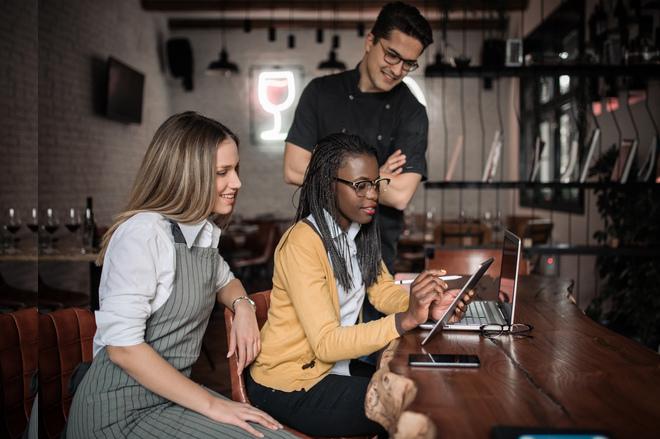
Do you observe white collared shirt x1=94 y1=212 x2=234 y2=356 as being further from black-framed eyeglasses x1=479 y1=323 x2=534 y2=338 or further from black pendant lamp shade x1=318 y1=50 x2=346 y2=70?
black pendant lamp shade x1=318 y1=50 x2=346 y2=70

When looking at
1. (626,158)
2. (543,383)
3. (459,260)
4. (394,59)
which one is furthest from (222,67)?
(543,383)

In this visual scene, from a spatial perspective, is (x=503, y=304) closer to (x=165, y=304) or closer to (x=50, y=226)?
(x=165, y=304)

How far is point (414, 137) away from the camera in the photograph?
2518 millimetres

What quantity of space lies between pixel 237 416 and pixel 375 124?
1.36 metres

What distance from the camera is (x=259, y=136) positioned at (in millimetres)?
9852

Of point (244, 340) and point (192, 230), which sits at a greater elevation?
point (192, 230)

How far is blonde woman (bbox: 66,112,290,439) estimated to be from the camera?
1.45 meters

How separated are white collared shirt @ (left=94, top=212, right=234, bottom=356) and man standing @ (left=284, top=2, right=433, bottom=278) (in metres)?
1.00

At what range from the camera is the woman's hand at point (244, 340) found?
1.73 meters

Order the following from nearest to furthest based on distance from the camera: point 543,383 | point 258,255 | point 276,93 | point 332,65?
point 543,383 < point 258,255 < point 332,65 < point 276,93

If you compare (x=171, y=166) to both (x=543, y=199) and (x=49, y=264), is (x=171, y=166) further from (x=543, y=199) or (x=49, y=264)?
(x=543, y=199)

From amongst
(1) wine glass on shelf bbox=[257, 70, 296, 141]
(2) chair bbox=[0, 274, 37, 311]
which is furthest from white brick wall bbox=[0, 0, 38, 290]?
(1) wine glass on shelf bbox=[257, 70, 296, 141]

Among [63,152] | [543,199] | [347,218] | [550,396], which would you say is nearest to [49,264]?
[63,152]

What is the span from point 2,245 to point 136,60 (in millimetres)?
6893
